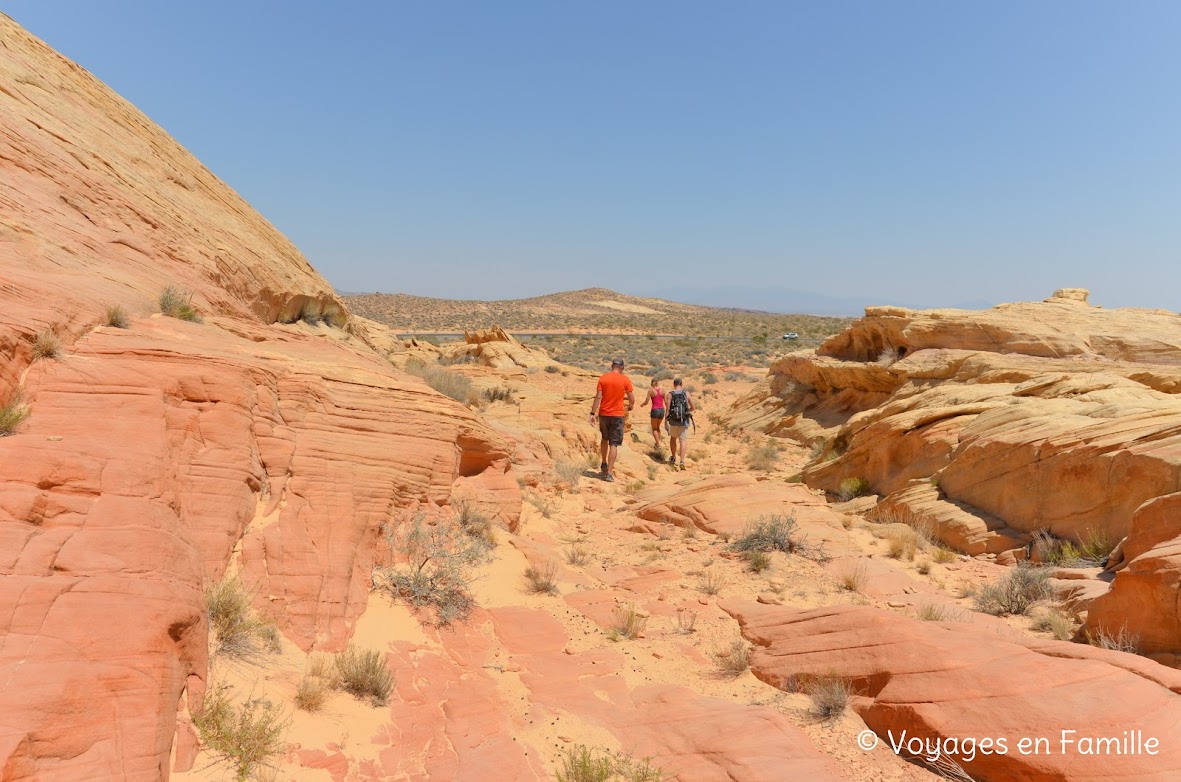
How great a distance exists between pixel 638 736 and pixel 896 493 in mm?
6838

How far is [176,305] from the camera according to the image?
6.39 m

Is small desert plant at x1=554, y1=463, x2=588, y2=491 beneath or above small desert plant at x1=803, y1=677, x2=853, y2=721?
beneath

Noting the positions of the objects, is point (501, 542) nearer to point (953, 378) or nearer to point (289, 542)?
point (289, 542)

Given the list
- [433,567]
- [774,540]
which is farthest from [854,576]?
[433,567]

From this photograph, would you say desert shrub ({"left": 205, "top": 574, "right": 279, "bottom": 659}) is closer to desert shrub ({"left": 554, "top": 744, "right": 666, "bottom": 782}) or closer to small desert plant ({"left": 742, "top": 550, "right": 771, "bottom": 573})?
desert shrub ({"left": 554, "top": 744, "right": 666, "bottom": 782})

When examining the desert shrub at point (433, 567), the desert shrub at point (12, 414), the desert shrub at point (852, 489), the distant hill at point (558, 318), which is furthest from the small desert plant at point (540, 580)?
the distant hill at point (558, 318)

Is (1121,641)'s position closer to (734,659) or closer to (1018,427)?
(734,659)

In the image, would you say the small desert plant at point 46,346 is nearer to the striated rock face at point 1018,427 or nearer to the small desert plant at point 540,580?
the small desert plant at point 540,580

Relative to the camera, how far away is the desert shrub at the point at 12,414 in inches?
149

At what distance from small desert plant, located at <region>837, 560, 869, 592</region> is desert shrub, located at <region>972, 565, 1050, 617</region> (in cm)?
101

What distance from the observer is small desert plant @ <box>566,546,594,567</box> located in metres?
7.38

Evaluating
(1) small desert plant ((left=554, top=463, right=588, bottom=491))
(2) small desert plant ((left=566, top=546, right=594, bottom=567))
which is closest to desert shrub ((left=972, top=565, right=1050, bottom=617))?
(2) small desert plant ((left=566, top=546, right=594, bottom=567))

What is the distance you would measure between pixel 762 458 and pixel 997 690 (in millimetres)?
10581

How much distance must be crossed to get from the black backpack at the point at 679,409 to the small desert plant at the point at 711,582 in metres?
6.31
